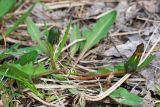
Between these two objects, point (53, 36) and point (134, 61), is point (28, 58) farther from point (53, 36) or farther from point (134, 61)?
point (134, 61)

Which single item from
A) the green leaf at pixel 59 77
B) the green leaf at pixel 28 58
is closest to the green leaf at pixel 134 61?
the green leaf at pixel 59 77

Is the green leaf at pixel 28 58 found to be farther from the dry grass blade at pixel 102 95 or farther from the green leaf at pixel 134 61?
the green leaf at pixel 134 61

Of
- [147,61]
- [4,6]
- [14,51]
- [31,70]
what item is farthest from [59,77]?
[4,6]

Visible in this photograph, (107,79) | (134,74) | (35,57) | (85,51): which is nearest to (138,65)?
(134,74)

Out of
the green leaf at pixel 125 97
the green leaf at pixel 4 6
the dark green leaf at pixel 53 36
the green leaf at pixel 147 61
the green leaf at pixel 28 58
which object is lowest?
the green leaf at pixel 125 97

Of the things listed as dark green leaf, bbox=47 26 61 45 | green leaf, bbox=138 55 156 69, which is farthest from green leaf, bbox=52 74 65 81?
green leaf, bbox=138 55 156 69

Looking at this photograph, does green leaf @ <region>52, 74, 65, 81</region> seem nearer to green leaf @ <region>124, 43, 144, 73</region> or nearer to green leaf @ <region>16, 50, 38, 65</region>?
green leaf @ <region>16, 50, 38, 65</region>
